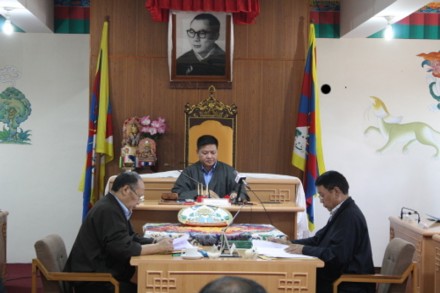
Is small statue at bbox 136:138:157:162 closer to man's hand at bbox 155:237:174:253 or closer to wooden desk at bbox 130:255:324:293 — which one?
man's hand at bbox 155:237:174:253

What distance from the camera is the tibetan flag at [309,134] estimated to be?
670 cm

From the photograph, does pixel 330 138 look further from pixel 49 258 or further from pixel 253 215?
pixel 49 258

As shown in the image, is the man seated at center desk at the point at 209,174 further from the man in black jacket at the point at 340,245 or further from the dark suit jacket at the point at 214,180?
the man in black jacket at the point at 340,245

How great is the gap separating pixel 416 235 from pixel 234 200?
Answer: 1.47 metres

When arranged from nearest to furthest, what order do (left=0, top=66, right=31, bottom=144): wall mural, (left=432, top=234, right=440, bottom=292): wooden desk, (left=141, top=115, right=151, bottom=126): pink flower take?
(left=432, top=234, right=440, bottom=292): wooden desk
(left=141, top=115, right=151, bottom=126): pink flower
(left=0, top=66, right=31, bottom=144): wall mural

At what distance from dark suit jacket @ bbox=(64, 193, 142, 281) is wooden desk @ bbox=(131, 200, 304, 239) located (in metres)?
1.19

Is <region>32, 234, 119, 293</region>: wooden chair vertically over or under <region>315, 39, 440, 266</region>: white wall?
under

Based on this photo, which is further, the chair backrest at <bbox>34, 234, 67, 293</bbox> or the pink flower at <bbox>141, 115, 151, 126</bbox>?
the pink flower at <bbox>141, 115, 151, 126</bbox>

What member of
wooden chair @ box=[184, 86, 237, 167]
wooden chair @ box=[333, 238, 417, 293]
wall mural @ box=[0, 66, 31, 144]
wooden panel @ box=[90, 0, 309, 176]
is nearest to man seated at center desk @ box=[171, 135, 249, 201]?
wooden chair @ box=[184, 86, 237, 167]

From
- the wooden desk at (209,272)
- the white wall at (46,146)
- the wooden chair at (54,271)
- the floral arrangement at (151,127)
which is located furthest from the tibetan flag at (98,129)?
the wooden desk at (209,272)

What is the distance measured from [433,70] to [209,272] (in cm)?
530

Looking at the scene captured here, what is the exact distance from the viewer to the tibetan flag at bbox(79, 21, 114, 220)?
21.9 ft

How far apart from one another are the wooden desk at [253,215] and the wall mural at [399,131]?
3.02 meters

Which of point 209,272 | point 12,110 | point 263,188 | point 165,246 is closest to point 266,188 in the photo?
point 263,188
